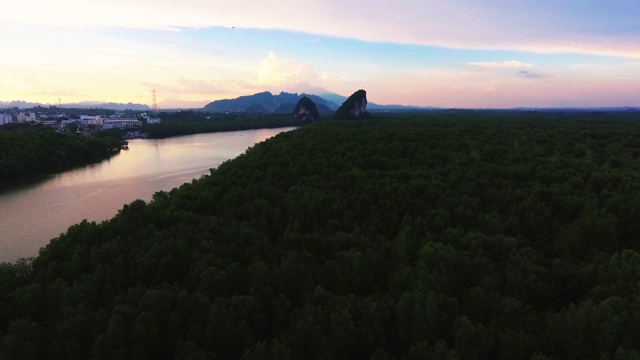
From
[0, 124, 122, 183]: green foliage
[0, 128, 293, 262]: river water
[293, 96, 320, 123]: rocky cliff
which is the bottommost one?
[0, 128, 293, 262]: river water

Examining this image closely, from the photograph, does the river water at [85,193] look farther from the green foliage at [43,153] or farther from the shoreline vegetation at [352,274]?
the shoreline vegetation at [352,274]

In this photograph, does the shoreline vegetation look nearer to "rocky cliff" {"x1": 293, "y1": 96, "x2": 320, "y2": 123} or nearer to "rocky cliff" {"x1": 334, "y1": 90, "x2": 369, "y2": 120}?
"rocky cliff" {"x1": 334, "y1": 90, "x2": 369, "y2": 120}

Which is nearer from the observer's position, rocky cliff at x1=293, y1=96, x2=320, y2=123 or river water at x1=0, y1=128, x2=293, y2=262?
river water at x1=0, y1=128, x2=293, y2=262

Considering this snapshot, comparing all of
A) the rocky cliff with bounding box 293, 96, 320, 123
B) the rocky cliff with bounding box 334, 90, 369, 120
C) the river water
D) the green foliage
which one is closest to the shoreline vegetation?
the river water

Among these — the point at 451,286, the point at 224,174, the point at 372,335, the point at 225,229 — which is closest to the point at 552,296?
the point at 451,286

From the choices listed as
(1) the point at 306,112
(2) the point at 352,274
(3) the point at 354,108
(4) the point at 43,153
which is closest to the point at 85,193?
(4) the point at 43,153

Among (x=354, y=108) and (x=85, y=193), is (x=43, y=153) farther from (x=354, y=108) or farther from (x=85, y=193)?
(x=354, y=108)

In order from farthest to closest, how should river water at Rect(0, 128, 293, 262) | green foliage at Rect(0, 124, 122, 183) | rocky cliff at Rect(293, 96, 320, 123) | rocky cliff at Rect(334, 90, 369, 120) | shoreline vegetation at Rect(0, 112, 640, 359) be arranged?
rocky cliff at Rect(293, 96, 320, 123)
rocky cliff at Rect(334, 90, 369, 120)
green foliage at Rect(0, 124, 122, 183)
river water at Rect(0, 128, 293, 262)
shoreline vegetation at Rect(0, 112, 640, 359)

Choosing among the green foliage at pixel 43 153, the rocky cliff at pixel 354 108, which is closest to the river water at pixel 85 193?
the green foliage at pixel 43 153
